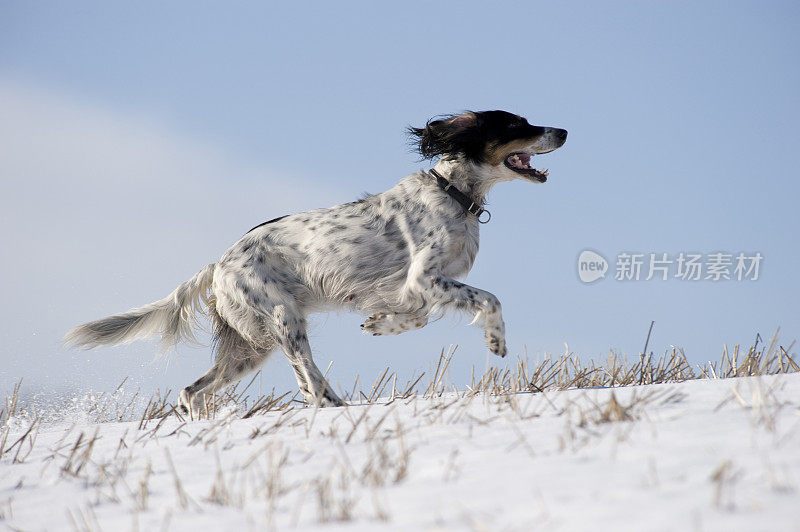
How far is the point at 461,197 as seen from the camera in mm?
5637

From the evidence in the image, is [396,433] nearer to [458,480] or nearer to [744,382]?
[458,480]

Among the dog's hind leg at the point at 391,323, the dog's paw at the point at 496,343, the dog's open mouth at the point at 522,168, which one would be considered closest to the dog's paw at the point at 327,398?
the dog's hind leg at the point at 391,323

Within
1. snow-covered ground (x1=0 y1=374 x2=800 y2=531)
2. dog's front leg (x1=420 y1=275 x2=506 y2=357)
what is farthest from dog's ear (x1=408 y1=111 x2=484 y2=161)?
snow-covered ground (x1=0 y1=374 x2=800 y2=531)

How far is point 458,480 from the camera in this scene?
2137 millimetres

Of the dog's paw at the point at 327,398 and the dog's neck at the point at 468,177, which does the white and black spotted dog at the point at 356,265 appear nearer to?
the dog's neck at the point at 468,177

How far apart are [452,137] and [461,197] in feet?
1.72

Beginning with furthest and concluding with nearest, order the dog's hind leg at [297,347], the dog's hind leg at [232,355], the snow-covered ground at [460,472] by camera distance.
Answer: the dog's hind leg at [232,355], the dog's hind leg at [297,347], the snow-covered ground at [460,472]

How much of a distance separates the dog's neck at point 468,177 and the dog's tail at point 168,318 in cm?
207

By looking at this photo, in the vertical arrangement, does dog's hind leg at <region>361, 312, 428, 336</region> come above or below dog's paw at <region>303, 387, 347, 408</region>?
above

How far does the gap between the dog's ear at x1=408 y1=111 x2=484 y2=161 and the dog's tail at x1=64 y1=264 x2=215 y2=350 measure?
2011mm

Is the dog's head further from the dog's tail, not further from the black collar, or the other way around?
the dog's tail

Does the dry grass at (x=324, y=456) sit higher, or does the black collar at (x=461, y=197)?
the black collar at (x=461, y=197)

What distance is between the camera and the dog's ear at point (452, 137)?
577 cm

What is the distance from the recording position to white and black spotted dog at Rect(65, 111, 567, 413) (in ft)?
17.9
